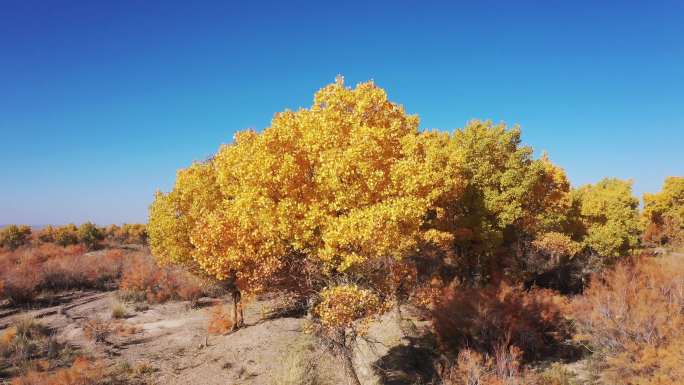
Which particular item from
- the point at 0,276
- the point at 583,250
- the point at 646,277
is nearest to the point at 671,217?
the point at 583,250

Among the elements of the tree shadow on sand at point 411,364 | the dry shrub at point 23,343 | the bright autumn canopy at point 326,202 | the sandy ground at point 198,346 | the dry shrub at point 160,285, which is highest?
the bright autumn canopy at point 326,202

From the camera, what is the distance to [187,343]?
2191cm

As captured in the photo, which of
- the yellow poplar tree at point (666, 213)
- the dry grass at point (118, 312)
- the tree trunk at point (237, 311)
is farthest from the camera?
the yellow poplar tree at point (666, 213)

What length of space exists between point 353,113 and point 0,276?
37.8 m

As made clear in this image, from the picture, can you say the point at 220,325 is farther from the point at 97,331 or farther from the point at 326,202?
the point at 326,202

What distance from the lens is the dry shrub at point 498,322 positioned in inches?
750

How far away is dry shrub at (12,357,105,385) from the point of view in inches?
607

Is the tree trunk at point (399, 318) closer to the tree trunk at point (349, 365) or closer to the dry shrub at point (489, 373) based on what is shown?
the dry shrub at point (489, 373)

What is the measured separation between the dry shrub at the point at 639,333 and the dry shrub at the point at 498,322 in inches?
62.2

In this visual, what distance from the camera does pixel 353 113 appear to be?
1402 centimetres

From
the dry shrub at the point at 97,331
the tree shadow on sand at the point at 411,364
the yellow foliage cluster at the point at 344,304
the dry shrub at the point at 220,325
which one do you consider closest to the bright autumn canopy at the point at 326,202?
the yellow foliage cluster at the point at 344,304

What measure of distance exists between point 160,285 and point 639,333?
1333 inches

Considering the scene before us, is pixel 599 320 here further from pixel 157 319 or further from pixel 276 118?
pixel 157 319

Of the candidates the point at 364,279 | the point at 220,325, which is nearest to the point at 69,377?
the point at 220,325
